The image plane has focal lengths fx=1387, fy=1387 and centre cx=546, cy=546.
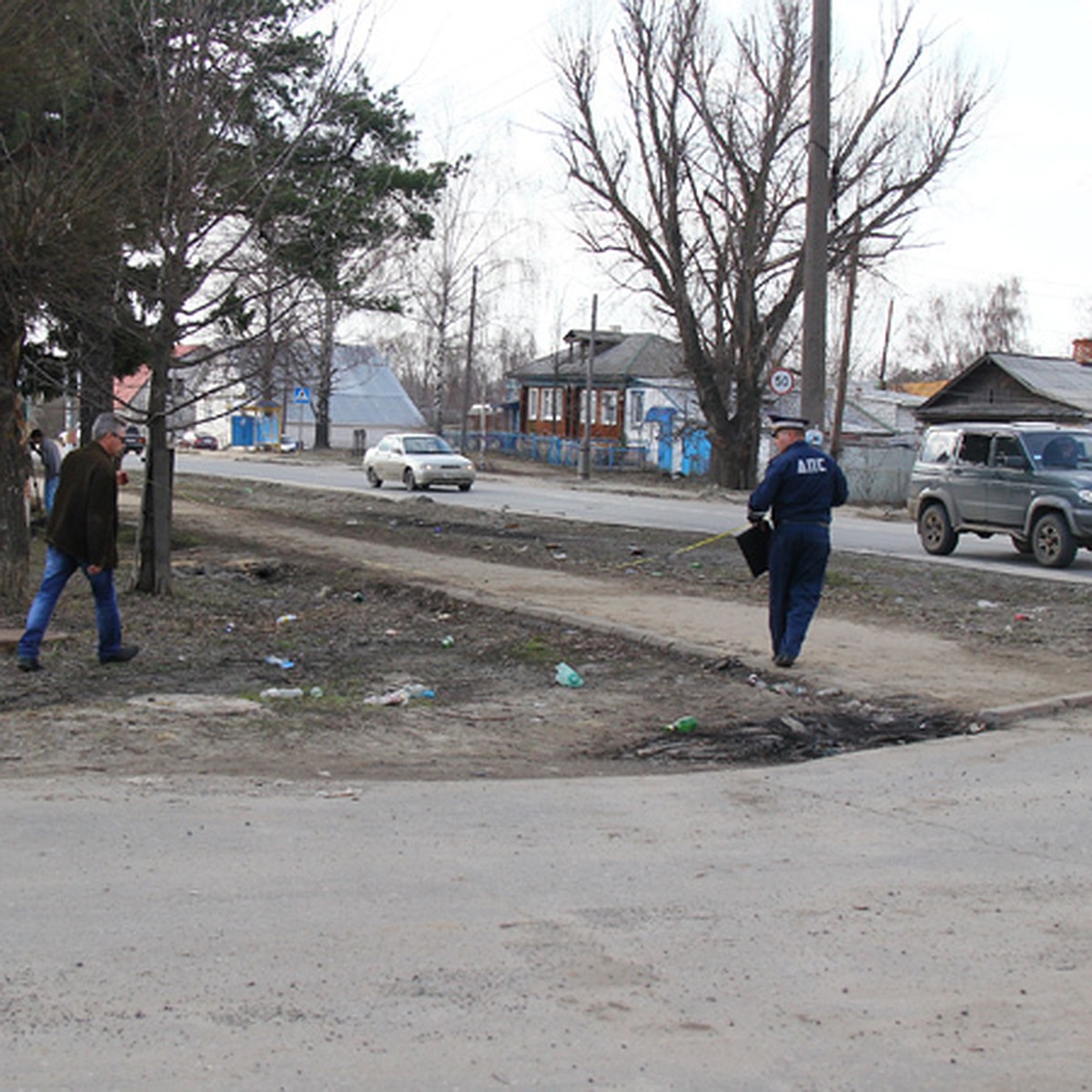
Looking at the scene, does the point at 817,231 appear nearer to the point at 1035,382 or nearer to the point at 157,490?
the point at 157,490

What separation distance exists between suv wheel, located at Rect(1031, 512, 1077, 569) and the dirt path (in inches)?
263

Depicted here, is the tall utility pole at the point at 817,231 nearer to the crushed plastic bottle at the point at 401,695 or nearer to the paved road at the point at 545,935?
the crushed plastic bottle at the point at 401,695

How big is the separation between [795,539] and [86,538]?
195 inches

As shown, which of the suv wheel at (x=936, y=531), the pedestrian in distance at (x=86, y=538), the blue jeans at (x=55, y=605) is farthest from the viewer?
the suv wheel at (x=936, y=531)

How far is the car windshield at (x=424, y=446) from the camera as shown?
3675cm

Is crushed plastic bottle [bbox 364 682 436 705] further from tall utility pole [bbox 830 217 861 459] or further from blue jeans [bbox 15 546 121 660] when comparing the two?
tall utility pole [bbox 830 217 861 459]

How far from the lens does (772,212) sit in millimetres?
40250

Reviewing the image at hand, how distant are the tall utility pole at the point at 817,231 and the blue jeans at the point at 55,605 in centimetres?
806

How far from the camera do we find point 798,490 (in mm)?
10000

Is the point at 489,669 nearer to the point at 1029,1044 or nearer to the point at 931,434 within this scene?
the point at 1029,1044

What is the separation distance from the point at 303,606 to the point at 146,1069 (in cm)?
1039

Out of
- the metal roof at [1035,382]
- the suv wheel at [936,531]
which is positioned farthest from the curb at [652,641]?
the metal roof at [1035,382]

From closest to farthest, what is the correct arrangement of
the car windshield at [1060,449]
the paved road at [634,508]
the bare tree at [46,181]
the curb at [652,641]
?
1. the curb at [652,641]
2. the bare tree at [46,181]
3. the car windshield at [1060,449]
4. the paved road at [634,508]

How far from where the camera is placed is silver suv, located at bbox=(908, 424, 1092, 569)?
736 inches
